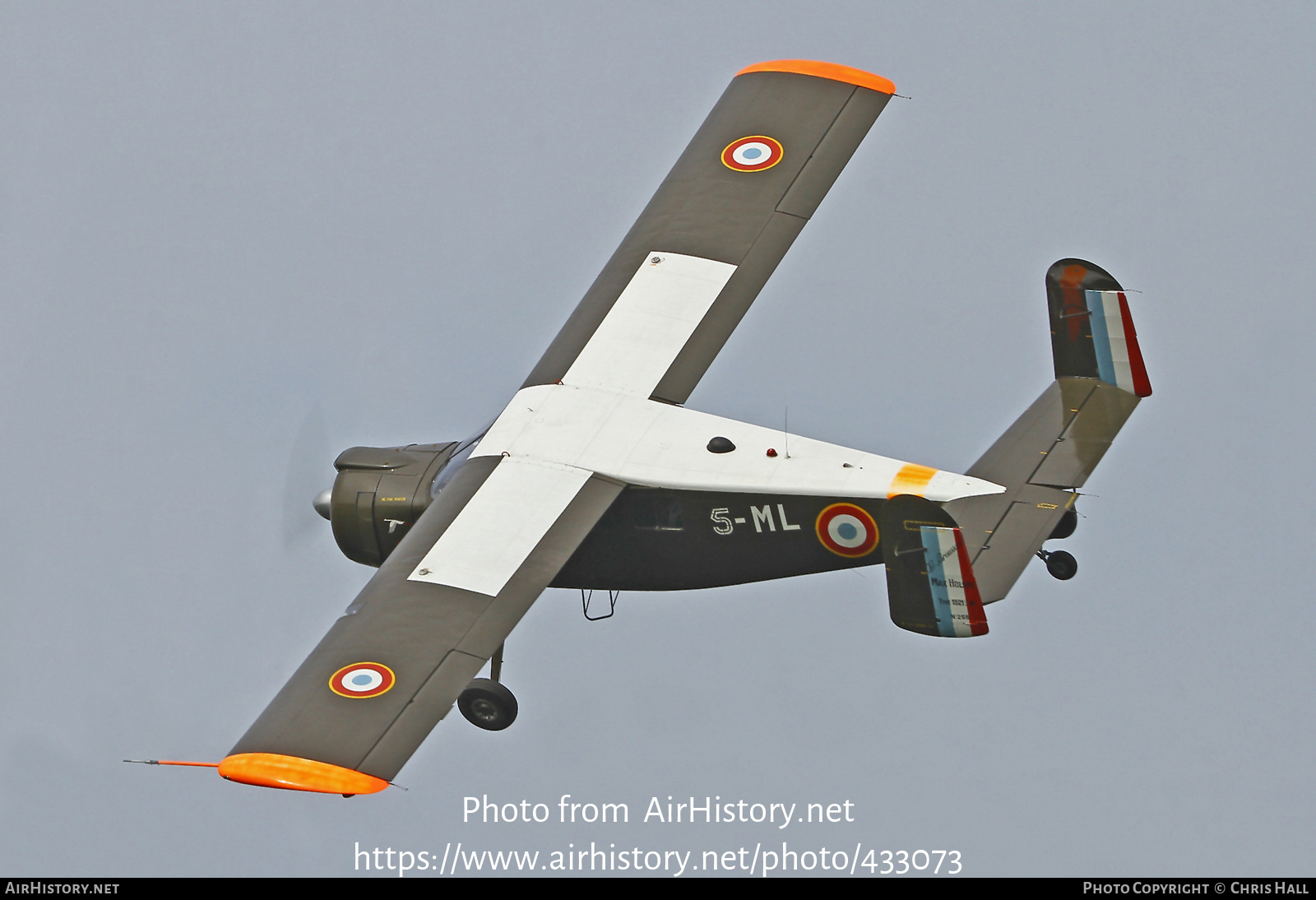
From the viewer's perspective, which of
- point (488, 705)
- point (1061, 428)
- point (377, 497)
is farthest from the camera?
point (377, 497)

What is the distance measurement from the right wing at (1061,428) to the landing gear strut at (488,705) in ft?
15.5

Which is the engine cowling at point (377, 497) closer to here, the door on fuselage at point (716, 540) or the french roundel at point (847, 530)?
the door on fuselage at point (716, 540)

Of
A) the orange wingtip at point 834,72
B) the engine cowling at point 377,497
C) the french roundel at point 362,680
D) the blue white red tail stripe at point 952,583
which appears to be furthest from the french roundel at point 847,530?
the orange wingtip at point 834,72

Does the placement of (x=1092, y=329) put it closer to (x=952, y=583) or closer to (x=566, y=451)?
(x=952, y=583)

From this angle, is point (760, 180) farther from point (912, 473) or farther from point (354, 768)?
point (354, 768)

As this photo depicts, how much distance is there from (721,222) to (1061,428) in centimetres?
509

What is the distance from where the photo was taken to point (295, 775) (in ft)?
72.8

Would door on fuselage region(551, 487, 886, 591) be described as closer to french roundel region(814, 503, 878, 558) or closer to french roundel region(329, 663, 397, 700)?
french roundel region(814, 503, 878, 558)

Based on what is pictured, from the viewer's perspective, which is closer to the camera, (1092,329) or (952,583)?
(952,583)

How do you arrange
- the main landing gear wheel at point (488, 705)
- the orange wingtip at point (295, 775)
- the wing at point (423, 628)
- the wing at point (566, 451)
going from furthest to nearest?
the main landing gear wheel at point (488, 705) → the wing at point (566, 451) → the wing at point (423, 628) → the orange wingtip at point (295, 775)

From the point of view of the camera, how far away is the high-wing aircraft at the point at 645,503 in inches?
912

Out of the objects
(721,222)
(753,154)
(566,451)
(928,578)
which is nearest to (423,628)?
(566,451)

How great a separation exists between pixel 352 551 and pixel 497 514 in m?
2.35

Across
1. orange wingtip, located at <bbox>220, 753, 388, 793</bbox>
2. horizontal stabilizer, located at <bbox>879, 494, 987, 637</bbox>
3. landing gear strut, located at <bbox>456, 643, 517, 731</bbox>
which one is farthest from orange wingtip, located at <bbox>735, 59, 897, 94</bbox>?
orange wingtip, located at <bbox>220, 753, 388, 793</bbox>
